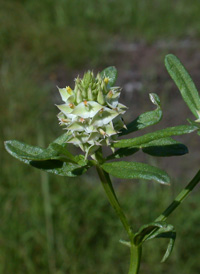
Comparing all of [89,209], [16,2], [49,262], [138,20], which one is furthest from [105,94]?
[16,2]

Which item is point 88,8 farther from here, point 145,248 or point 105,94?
point 105,94

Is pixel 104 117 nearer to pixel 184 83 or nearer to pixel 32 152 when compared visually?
pixel 32 152

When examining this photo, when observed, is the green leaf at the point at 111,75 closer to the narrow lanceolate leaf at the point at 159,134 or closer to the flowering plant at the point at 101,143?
the flowering plant at the point at 101,143

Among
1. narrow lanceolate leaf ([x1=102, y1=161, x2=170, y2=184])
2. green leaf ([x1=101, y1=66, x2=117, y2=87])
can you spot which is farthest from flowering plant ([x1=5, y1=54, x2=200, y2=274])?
green leaf ([x1=101, y1=66, x2=117, y2=87])

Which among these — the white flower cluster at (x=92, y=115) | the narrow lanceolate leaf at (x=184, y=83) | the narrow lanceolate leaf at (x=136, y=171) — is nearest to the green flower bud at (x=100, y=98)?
the white flower cluster at (x=92, y=115)

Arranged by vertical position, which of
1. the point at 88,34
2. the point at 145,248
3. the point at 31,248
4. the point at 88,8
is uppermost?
the point at 88,8

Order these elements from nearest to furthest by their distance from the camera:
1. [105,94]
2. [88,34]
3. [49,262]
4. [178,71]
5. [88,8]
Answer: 1. [105,94]
2. [178,71]
3. [49,262]
4. [88,34]
5. [88,8]

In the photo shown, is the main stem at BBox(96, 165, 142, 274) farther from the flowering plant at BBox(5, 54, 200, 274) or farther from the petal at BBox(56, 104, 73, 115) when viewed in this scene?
the petal at BBox(56, 104, 73, 115)
